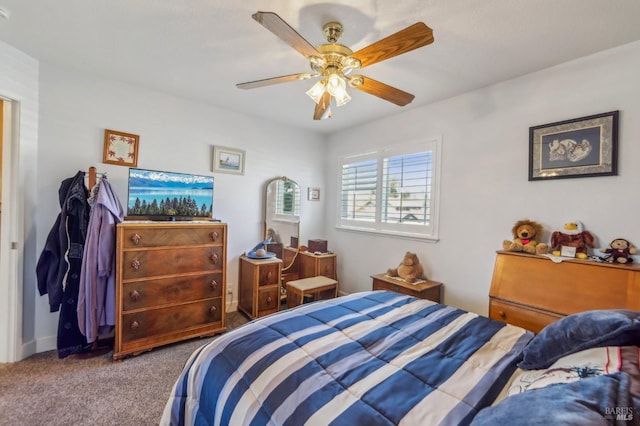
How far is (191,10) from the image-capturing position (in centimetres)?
160

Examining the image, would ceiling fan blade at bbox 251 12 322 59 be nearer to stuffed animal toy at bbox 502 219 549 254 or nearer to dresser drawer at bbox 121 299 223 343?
stuffed animal toy at bbox 502 219 549 254

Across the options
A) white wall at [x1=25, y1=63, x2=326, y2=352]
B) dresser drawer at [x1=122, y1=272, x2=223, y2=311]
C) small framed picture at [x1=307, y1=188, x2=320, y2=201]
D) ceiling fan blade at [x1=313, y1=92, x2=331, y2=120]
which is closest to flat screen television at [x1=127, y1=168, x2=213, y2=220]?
white wall at [x1=25, y1=63, x2=326, y2=352]

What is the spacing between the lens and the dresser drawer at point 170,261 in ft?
7.45

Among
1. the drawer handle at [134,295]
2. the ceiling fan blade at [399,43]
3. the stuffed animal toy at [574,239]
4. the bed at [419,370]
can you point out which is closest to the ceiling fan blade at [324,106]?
the ceiling fan blade at [399,43]

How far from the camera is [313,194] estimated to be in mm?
4066

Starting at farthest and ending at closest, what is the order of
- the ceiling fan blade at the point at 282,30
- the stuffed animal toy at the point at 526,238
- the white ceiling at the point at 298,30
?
the stuffed animal toy at the point at 526,238 → the white ceiling at the point at 298,30 → the ceiling fan blade at the point at 282,30

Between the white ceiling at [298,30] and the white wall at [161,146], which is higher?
the white ceiling at [298,30]

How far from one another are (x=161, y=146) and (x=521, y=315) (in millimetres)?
3506

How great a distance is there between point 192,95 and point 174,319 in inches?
87.4

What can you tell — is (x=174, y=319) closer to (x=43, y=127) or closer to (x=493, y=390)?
(x=43, y=127)

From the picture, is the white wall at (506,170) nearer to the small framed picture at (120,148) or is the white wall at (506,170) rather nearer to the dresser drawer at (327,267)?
the dresser drawer at (327,267)

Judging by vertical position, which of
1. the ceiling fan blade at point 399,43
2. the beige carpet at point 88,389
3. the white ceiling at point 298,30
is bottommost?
the beige carpet at point 88,389

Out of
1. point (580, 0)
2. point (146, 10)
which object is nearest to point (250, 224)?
point (146, 10)

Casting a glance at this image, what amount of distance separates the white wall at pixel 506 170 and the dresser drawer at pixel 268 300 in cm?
132
